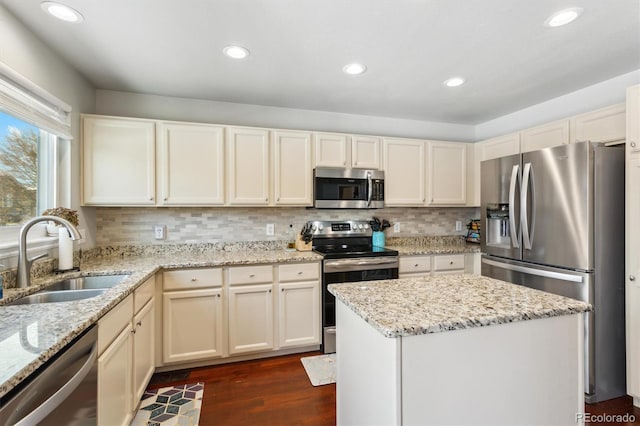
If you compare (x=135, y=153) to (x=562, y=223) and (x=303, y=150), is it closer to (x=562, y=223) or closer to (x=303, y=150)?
(x=303, y=150)

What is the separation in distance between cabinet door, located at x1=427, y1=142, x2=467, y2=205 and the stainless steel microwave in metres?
0.67

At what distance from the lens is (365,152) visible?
327 centimetres

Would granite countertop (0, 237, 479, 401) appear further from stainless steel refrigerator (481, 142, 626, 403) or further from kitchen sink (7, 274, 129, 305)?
stainless steel refrigerator (481, 142, 626, 403)

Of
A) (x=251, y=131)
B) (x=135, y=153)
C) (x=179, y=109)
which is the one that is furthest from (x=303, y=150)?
(x=135, y=153)

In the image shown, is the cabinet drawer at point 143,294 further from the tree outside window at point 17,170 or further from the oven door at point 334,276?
the oven door at point 334,276

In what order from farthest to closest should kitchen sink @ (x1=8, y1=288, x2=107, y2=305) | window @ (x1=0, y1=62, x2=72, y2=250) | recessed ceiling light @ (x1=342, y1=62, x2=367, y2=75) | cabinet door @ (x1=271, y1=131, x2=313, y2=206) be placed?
1. cabinet door @ (x1=271, y1=131, x2=313, y2=206)
2. recessed ceiling light @ (x1=342, y1=62, x2=367, y2=75)
3. window @ (x1=0, y1=62, x2=72, y2=250)
4. kitchen sink @ (x1=8, y1=288, x2=107, y2=305)

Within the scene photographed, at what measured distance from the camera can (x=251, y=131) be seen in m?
2.90

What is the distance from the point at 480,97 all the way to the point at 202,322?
130 inches

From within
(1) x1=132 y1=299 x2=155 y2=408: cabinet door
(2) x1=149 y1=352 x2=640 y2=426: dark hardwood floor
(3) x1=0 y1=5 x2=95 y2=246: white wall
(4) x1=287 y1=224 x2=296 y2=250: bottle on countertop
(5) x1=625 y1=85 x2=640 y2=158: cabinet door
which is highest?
(3) x1=0 y1=5 x2=95 y2=246: white wall

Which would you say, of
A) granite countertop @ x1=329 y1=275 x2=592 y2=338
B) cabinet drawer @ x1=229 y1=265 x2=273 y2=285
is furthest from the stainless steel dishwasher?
cabinet drawer @ x1=229 y1=265 x2=273 y2=285

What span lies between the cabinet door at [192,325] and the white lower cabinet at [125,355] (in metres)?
0.16

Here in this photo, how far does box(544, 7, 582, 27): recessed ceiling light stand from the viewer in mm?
1691

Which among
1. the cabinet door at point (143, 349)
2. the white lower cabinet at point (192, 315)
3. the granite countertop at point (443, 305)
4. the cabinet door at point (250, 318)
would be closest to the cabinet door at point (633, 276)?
the granite countertop at point (443, 305)

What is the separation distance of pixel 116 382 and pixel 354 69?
99.4 inches
